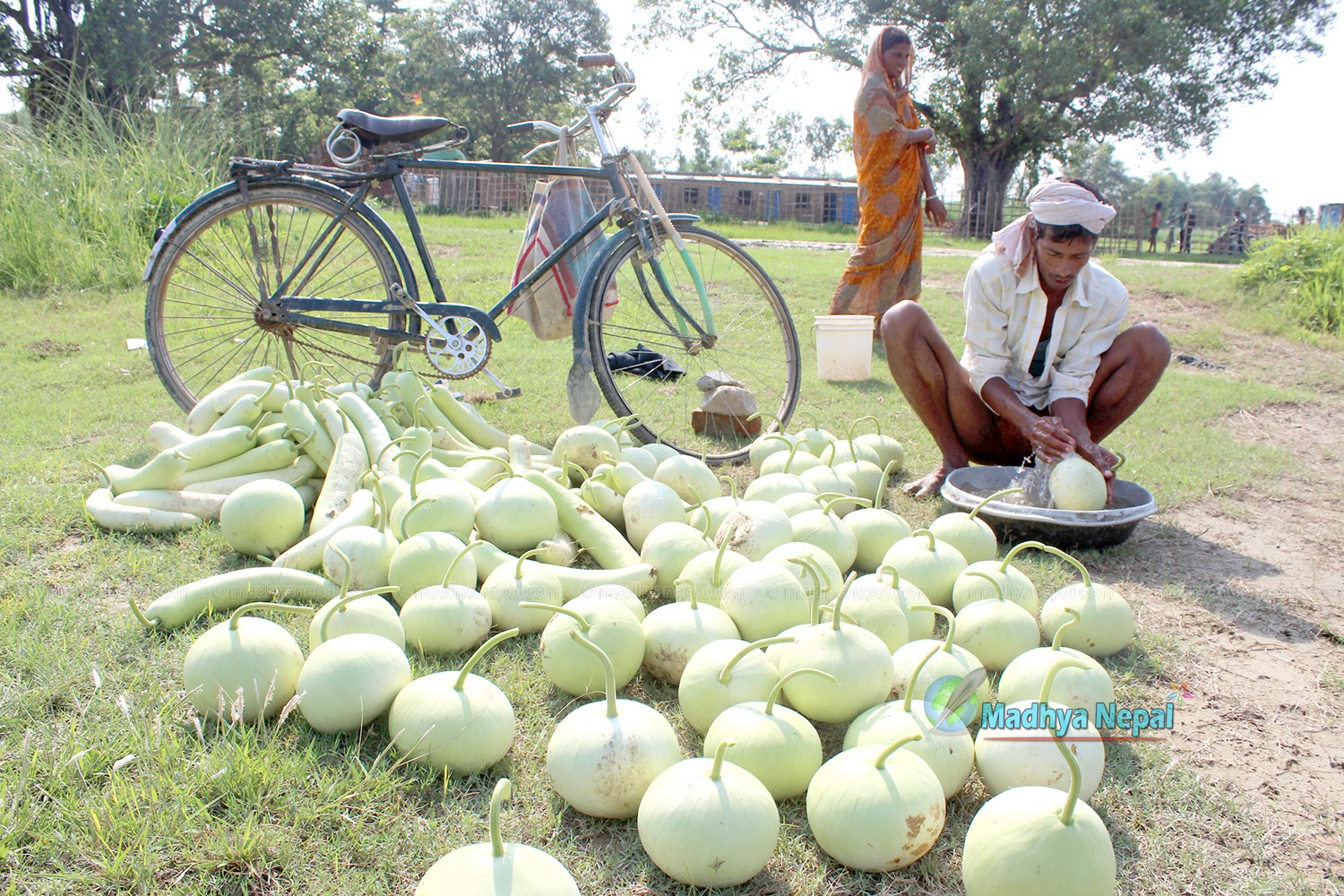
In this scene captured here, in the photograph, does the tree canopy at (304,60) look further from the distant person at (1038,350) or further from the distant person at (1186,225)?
the distant person at (1186,225)

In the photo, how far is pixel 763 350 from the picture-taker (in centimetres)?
483

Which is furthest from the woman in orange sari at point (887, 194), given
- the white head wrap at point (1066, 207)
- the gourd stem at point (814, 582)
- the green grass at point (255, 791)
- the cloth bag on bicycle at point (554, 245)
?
the gourd stem at point (814, 582)

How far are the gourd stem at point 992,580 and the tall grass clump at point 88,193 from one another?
24.1ft

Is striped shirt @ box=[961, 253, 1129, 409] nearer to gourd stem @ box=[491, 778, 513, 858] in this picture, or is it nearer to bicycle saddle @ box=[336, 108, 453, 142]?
bicycle saddle @ box=[336, 108, 453, 142]

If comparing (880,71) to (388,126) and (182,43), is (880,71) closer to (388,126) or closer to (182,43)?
(388,126)

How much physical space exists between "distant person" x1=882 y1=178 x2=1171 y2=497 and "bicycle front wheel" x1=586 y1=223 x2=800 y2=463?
2.49 feet

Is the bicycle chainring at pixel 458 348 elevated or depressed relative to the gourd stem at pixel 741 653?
elevated

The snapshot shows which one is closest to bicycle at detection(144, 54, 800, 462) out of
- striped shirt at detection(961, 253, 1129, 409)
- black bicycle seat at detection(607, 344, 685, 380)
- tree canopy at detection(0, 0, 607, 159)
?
black bicycle seat at detection(607, 344, 685, 380)

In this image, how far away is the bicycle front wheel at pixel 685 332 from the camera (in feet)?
11.9

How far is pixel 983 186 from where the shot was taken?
23719 mm

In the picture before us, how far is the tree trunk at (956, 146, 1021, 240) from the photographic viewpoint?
23.2 metres

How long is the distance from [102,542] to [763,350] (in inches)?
132

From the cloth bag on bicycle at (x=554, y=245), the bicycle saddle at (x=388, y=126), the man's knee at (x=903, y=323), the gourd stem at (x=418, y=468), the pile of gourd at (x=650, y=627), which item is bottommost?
the pile of gourd at (x=650, y=627)

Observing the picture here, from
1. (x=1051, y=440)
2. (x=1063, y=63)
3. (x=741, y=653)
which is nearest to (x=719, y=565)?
(x=741, y=653)
